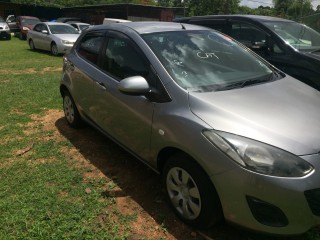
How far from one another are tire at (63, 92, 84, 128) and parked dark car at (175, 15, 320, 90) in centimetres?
320

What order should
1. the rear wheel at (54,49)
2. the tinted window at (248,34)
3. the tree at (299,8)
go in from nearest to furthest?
1. the tinted window at (248,34)
2. the rear wheel at (54,49)
3. the tree at (299,8)

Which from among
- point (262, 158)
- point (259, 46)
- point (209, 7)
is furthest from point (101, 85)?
point (209, 7)

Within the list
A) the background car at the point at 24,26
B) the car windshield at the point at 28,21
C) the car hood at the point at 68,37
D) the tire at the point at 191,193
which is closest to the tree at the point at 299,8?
the car windshield at the point at 28,21

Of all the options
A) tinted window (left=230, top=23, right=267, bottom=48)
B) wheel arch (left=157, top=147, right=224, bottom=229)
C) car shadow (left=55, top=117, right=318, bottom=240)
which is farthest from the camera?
tinted window (left=230, top=23, right=267, bottom=48)

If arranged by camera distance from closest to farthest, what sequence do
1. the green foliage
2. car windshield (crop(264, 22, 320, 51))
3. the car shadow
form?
the car shadow < car windshield (crop(264, 22, 320, 51)) < the green foliage

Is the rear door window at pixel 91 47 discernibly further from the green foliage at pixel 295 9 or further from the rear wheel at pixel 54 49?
the green foliage at pixel 295 9

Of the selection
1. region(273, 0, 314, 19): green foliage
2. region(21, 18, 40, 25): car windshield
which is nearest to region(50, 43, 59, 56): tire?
region(21, 18, 40, 25): car windshield

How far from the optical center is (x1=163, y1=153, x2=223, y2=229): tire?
8.86ft

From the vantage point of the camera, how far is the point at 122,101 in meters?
3.60

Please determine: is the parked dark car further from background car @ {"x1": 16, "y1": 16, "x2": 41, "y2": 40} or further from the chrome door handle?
background car @ {"x1": 16, "y1": 16, "x2": 41, "y2": 40}

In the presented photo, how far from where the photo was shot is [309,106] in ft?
10.0

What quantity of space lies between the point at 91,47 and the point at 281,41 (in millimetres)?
3152

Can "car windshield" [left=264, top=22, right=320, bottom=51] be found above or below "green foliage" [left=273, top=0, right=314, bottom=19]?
above

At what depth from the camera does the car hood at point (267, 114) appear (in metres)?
2.50
